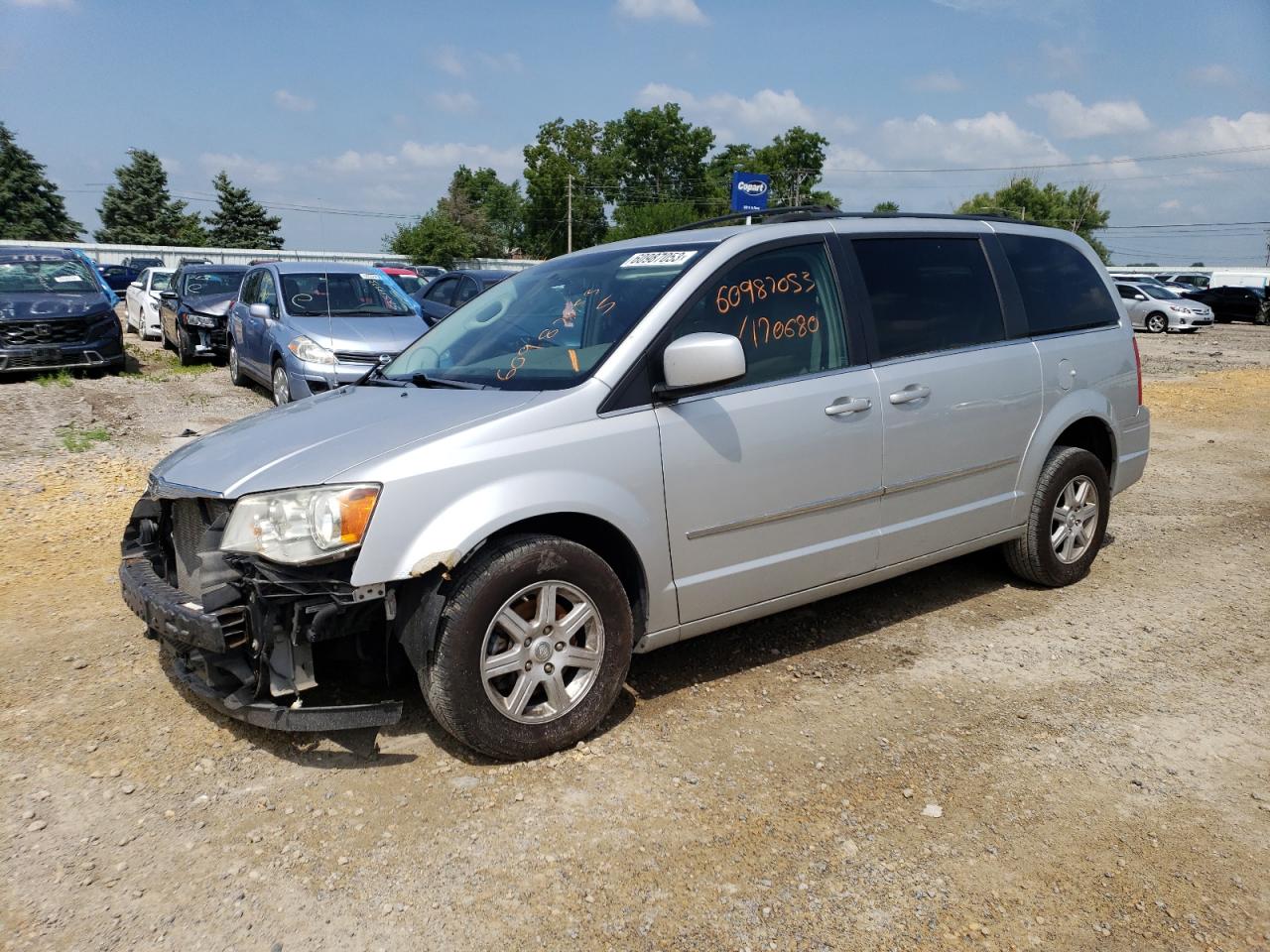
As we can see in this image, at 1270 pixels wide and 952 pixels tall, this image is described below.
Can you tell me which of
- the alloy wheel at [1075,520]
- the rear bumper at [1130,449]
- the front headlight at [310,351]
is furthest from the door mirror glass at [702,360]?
the front headlight at [310,351]

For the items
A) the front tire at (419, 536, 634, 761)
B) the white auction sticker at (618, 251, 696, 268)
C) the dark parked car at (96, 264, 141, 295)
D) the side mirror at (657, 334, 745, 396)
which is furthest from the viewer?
the dark parked car at (96, 264, 141, 295)

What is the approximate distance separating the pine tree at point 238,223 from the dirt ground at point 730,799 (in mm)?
76355

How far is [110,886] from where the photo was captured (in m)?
2.76

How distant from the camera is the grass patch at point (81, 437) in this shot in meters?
8.79

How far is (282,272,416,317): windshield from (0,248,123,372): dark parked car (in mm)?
3720

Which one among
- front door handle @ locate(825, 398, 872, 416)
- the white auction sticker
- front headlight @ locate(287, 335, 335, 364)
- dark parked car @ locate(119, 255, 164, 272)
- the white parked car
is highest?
dark parked car @ locate(119, 255, 164, 272)

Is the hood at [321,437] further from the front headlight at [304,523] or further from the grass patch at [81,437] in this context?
the grass patch at [81,437]

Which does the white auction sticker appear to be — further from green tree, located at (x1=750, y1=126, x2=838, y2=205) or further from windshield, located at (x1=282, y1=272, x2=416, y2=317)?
green tree, located at (x1=750, y1=126, x2=838, y2=205)

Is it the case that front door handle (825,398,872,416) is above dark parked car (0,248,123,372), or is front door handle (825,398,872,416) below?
below

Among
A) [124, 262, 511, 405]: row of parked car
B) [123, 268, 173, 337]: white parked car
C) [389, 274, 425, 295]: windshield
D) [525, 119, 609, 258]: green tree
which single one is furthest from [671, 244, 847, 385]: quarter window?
[525, 119, 609, 258]: green tree

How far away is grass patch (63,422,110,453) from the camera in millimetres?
8789

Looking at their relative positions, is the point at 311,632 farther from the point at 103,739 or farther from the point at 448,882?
the point at 103,739

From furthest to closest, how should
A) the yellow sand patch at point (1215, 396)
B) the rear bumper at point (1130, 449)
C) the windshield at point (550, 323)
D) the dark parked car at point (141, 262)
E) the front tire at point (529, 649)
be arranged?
1. the dark parked car at point (141, 262)
2. the yellow sand patch at point (1215, 396)
3. the rear bumper at point (1130, 449)
4. the windshield at point (550, 323)
5. the front tire at point (529, 649)

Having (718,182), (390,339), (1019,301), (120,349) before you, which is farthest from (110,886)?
(718,182)
